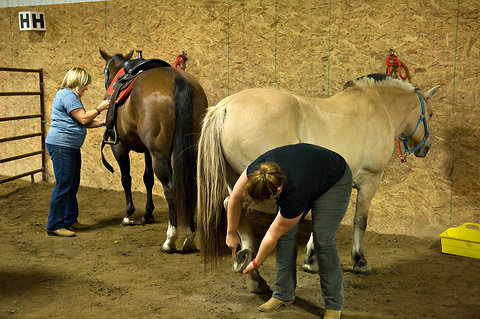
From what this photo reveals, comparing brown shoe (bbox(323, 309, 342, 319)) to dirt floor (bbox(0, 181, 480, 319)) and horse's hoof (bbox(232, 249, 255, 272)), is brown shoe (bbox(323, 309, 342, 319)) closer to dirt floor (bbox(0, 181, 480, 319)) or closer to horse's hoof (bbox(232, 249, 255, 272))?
dirt floor (bbox(0, 181, 480, 319))

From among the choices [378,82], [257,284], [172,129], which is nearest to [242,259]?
[257,284]

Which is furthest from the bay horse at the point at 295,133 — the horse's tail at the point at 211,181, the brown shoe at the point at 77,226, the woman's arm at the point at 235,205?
the brown shoe at the point at 77,226

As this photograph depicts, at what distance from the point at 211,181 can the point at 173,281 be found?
2.72 feet

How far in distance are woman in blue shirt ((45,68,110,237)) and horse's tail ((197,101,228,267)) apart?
1476 millimetres

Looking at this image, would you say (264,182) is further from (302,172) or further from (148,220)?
(148,220)

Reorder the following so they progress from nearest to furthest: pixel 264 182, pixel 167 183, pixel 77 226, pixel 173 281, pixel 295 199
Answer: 1. pixel 264 182
2. pixel 295 199
3. pixel 173 281
4. pixel 167 183
5. pixel 77 226

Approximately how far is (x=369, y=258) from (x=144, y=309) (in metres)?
1.84

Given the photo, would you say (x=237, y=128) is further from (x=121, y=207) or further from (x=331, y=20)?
(x=121, y=207)

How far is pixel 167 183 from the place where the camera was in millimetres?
3730

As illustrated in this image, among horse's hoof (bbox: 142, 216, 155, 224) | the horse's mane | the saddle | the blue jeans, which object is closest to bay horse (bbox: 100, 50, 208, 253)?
the saddle

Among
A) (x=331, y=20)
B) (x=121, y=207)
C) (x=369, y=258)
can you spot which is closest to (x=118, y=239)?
(x=121, y=207)

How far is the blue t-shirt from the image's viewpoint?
395 centimetres

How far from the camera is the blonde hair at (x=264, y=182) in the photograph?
6.51ft

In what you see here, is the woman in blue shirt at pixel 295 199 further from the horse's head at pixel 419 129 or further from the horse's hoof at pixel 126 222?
the horse's hoof at pixel 126 222
